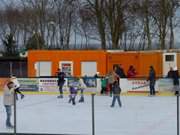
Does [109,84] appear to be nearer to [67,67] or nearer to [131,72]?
[131,72]

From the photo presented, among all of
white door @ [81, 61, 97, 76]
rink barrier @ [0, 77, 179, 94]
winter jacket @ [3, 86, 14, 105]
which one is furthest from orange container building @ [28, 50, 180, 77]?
winter jacket @ [3, 86, 14, 105]

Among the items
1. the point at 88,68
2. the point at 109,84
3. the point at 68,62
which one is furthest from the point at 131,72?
the point at 109,84

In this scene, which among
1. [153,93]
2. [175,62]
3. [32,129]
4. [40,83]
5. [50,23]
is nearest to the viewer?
[32,129]

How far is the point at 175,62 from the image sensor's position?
35.4m

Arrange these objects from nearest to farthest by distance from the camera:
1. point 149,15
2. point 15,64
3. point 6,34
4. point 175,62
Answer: point 175,62 → point 15,64 → point 149,15 → point 6,34

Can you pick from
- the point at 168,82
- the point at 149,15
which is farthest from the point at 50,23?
the point at 168,82

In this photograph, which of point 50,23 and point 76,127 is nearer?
point 76,127

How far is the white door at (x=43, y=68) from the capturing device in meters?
36.1

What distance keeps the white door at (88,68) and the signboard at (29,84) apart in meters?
3.84

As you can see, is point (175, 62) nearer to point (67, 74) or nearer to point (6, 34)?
point (67, 74)

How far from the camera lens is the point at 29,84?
109ft

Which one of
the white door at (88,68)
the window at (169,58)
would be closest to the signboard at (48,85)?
the white door at (88,68)

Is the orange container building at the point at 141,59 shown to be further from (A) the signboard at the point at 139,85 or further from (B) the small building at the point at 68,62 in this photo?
(A) the signboard at the point at 139,85

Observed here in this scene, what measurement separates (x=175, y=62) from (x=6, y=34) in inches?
1545
